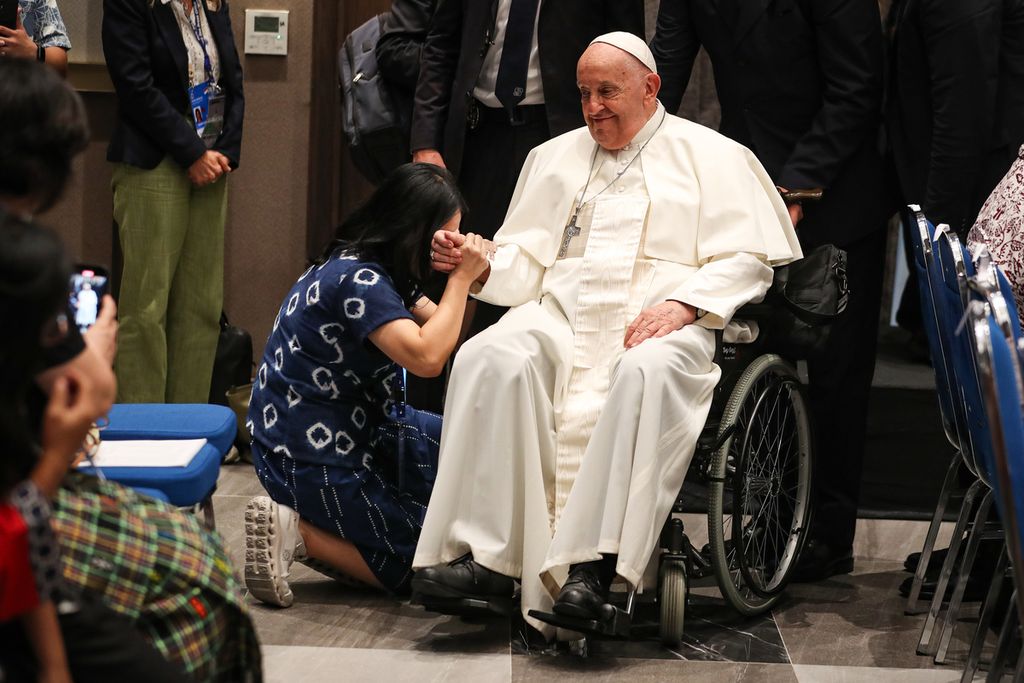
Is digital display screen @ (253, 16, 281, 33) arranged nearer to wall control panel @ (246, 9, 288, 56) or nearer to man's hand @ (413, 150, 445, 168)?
wall control panel @ (246, 9, 288, 56)

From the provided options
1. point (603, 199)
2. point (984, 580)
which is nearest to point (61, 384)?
point (603, 199)

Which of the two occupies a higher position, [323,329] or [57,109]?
[57,109]

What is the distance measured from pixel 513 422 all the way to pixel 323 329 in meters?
0.49

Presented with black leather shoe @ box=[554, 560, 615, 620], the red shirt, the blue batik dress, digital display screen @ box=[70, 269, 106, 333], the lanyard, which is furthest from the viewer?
the lanyard

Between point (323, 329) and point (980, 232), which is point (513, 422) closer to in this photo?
point (323, 329)

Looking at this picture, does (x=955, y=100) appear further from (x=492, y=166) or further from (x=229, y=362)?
(x=229, y=362)

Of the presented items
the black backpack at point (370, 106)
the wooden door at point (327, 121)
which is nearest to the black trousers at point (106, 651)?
the black backpack at point (370, 106)

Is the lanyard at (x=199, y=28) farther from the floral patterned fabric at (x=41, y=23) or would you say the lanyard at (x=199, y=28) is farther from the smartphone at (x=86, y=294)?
the smartphone at (x=86, y=294)

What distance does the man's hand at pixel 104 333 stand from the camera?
1713mm

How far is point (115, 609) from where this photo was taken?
1.64 m

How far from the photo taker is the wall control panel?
195 inches

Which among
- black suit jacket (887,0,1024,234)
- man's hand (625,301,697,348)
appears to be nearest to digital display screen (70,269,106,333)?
man's hand (625,301,697,348)

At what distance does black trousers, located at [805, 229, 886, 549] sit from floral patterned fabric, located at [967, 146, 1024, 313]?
0.58 m

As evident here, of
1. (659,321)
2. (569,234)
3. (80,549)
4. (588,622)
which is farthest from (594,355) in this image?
(80,549)
